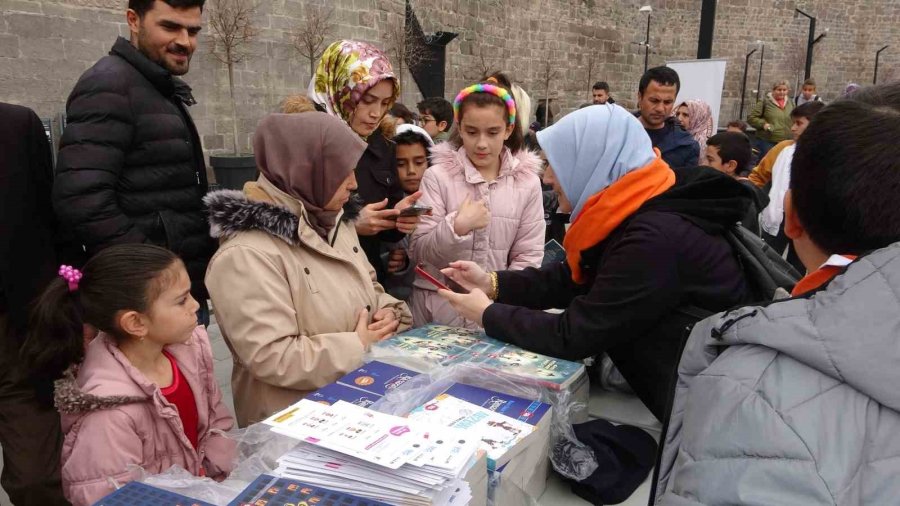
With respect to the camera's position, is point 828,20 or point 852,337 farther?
point 828,20

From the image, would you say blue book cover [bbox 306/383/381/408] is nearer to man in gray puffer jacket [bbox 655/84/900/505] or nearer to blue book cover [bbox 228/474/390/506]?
blue book cover [bbox 228/474/390/506]

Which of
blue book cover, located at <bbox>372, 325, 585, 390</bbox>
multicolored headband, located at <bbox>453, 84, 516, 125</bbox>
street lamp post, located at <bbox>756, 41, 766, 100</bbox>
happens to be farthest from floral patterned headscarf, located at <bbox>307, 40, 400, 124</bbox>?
street lamp post, located at <bbox>756, 41, 766, 100</bbox>

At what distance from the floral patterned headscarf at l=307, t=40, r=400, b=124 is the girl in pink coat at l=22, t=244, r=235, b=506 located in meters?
1.36

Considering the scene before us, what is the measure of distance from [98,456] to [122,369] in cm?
22

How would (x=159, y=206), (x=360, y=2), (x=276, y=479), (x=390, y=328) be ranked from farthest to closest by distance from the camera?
(x=360, y=2), (x=159, y=206), (x=390, y=328), (x=276, y=479)

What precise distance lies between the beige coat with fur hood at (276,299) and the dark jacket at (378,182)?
2.80 feet

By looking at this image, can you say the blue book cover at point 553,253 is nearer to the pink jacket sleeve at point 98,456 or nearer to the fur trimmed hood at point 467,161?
the fur trimmed hood at point 467,161

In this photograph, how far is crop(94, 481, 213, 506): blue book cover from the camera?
3.39 feet

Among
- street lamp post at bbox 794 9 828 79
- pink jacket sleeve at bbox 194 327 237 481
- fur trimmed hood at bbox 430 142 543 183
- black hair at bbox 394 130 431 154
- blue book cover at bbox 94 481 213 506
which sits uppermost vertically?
street lamp post at bbox 794 9 828 79

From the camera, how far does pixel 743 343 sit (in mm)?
927

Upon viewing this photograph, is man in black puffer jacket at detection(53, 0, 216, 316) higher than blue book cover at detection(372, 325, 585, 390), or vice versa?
man in black puffer jacket at detection(53, 0, 216, 316)

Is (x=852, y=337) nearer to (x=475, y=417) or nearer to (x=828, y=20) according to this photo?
(x=475, y=417)

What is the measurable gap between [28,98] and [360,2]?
256 inches

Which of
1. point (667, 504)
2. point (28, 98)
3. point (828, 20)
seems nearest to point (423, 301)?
point (667, 504)
